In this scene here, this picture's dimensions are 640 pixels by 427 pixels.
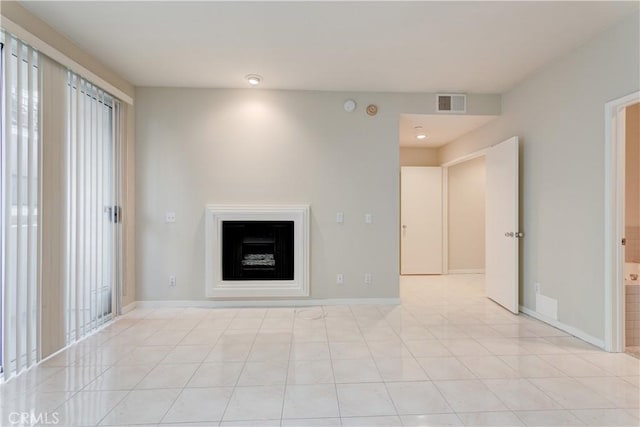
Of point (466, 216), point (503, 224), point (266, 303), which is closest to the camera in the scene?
point (503, 224)

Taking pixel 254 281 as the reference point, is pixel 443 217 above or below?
above

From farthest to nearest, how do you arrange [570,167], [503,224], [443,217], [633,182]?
[443,217] → [503,224] → [633,182] → [570,167]

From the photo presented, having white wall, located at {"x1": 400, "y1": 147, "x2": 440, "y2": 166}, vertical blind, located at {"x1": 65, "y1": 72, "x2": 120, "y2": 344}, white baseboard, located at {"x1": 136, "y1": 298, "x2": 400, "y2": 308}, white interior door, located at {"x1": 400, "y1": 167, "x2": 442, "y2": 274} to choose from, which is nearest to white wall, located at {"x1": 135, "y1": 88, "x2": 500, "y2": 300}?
white baseboard, located at {"x1": 136, "y1": 298, "x2": 400, "y2": 308}

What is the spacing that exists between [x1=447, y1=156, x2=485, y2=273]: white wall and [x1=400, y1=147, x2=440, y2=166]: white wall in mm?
402

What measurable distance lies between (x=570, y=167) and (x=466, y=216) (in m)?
3.21

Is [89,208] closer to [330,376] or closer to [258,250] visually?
[258,250]

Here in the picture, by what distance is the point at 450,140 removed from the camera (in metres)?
5.73

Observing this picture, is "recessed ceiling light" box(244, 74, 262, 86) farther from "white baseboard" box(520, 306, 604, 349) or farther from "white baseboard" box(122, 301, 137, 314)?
"white baseboard" box(520, 306, 604, 349)

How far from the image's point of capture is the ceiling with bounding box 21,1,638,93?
8.08 ft

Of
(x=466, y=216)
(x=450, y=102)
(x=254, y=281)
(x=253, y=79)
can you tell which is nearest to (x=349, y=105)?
(x=253, y=79)

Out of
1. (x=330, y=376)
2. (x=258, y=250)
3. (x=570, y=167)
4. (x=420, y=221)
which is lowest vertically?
(x=330, y=376)

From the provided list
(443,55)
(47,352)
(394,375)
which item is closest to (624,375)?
(394,375)

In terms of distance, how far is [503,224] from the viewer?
13.2 ft

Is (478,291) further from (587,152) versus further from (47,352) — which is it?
(47,352)
